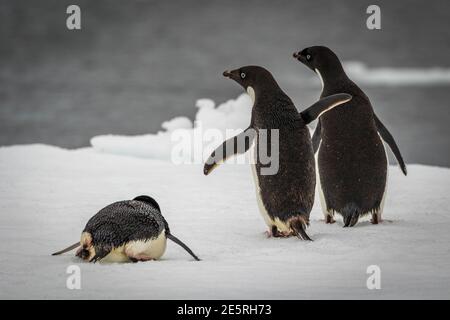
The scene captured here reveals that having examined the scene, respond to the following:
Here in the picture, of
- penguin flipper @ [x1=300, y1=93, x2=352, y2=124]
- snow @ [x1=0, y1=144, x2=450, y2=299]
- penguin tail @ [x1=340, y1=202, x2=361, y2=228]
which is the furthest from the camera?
penguin tail @ [x1=340, y1=202, x2=361, y2=228]

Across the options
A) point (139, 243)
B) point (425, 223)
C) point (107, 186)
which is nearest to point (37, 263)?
point (139, 243)

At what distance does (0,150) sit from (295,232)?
5.48 meters

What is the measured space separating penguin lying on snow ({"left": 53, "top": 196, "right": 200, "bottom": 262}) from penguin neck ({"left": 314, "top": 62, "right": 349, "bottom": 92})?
1.76 m

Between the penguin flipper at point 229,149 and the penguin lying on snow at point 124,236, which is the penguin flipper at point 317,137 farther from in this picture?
the penguin lying on snow at point 124,236

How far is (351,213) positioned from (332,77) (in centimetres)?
95

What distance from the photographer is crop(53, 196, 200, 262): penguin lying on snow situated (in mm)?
3270

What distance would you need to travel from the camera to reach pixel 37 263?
10.9 ft

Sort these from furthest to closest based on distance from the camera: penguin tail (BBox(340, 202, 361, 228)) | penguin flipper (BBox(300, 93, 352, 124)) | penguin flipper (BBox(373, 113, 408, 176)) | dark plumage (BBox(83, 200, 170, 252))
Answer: penguin flipper (BBox(373, 113, 408, 176)) < penguin tail (BBox(340, 202, 361, 228)) < penguin flipper (BBox(300, 93, 352, 124)) < dark plumage (BBox(83, 200, 170, 252))

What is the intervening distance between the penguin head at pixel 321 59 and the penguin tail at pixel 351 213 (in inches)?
37.2

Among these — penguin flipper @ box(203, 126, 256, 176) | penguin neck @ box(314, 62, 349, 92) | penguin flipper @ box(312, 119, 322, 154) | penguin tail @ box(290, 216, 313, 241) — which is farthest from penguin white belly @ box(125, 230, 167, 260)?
penguin neck @ box(314, 62, 349, 92)

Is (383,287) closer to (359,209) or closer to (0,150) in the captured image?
(359,209)

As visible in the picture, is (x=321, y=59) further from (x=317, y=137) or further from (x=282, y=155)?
(x=282, y=155)

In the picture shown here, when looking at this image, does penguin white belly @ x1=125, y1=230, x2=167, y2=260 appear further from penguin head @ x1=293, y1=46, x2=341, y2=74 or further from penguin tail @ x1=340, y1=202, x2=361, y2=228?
penguin head @ x1=293, y1=46, x2=341, y2=74

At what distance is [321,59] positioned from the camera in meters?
4.71
